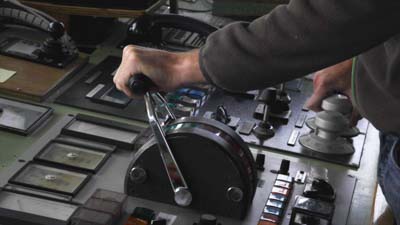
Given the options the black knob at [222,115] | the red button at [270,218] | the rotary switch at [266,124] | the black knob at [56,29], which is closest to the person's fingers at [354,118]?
the rotary switch at [266,124]

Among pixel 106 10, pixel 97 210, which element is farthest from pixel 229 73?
pixel 106 10

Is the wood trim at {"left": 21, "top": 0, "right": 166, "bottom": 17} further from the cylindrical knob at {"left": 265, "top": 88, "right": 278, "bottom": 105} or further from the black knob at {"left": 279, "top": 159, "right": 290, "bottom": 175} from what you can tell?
the black knob at {"left": 279, "top": 159, "right": 290, "bottom": 175}

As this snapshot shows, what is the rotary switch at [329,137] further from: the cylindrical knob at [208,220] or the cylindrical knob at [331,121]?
the cylindrical knob at [208,220]

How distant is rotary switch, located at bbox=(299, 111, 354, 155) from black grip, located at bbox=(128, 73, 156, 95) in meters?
0.53

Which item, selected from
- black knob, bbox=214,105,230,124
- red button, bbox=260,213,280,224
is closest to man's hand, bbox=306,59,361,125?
black knob, bbox=214,105,230,124

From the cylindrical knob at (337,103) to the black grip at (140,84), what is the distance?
49cm

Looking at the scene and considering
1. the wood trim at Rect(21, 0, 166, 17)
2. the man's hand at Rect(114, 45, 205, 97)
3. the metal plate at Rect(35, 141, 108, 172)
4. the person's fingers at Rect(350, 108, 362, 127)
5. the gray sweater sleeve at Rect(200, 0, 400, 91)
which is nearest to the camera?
the gray sweater sleeve at Rect(200, 0, 400, 91)

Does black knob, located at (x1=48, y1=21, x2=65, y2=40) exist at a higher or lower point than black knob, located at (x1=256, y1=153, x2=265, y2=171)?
higher

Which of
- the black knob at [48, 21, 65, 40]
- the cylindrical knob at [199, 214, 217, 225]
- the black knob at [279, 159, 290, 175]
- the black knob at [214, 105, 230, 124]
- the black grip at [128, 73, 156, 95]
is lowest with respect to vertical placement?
the cylindrical knob at [199, 214, 217, 225]

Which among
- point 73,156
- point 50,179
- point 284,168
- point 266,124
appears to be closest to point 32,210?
point 50,179

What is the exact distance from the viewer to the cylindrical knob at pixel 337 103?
1716 millimetres

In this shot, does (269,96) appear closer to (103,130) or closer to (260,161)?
(260,161)

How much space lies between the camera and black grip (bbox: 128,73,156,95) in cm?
141

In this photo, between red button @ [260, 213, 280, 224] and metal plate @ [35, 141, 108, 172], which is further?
metal plate @ [35, 141, 108, 172]
